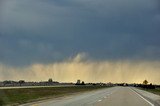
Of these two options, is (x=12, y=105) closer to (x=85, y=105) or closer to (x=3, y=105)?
(x=3, y=105)

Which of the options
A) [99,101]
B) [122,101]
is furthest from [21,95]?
[122,101]

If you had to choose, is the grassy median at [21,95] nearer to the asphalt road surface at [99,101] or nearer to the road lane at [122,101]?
the asphalt road surface at [99,101]

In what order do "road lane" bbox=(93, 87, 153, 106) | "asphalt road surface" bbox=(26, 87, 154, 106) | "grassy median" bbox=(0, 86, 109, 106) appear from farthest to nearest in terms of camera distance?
1. "grassy median" bbox=(0, 86, 109, 106)
2. "road lane" bbox=(93, 87, 153, 106)
3. "asphalt road surface" bbox=(26, 87, 154, 106)

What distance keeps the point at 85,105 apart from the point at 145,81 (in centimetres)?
9795

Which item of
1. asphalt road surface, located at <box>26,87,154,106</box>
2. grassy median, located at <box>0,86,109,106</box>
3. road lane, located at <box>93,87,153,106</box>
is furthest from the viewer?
grassy median, located at <box>0,86,109,106</box>

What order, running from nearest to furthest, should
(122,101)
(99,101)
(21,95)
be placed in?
(99,101) → (122,101) → (21,95)

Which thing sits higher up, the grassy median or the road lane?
the grassy median

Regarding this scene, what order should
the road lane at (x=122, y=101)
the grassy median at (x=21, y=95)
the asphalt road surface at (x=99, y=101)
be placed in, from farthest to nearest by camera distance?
the grassy median at (x=21, y=95), the road lane at (x=122, y=101), the asphalt road surface at (x=99, y=101)

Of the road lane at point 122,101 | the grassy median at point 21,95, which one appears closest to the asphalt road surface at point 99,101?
the road lane at point 122,101

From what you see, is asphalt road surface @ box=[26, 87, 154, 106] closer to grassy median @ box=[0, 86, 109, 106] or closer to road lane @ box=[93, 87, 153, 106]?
road lane @ box=[93, 87, 153, 106]

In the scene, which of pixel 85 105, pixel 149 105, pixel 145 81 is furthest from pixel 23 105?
pixel 145 81

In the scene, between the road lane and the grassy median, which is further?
the grassy median

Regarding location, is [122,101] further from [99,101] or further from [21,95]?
[21,95]

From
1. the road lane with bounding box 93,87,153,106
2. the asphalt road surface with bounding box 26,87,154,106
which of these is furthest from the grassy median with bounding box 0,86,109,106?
the road lane with bounding box 93,87,153,106
